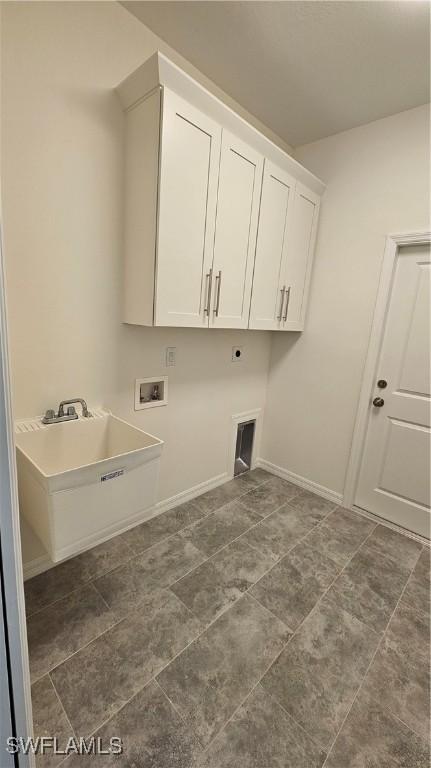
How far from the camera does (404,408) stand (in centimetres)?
224

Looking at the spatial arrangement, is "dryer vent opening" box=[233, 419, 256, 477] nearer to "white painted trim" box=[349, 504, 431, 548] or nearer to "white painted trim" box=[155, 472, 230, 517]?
"white painted trim" box=[155, 472, 230, 517]

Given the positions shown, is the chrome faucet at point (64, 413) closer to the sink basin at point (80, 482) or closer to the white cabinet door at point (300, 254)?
the sink basin at point (80, 482)

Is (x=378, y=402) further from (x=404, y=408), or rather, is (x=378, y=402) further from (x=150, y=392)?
(x=150, y=392)

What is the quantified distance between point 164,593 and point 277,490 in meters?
1.37

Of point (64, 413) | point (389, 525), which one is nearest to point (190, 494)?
point (64, 413)

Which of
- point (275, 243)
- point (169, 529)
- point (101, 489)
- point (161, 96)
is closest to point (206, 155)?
point (161, 96)

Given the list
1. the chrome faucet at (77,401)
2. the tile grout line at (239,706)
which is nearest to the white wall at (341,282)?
the tile grout line at (239,706)

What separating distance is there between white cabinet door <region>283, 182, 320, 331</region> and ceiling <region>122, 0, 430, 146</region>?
52 centimetres

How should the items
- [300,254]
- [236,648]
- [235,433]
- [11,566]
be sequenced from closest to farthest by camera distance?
[11,566], [236,648], [300,254], [235,433]

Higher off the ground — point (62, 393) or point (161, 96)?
point (161, 96)

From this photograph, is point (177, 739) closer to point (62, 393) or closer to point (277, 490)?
point (62, 393)

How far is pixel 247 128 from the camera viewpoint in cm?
174

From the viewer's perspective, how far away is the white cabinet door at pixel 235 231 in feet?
5.72

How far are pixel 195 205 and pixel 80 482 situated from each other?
55.4 inches
